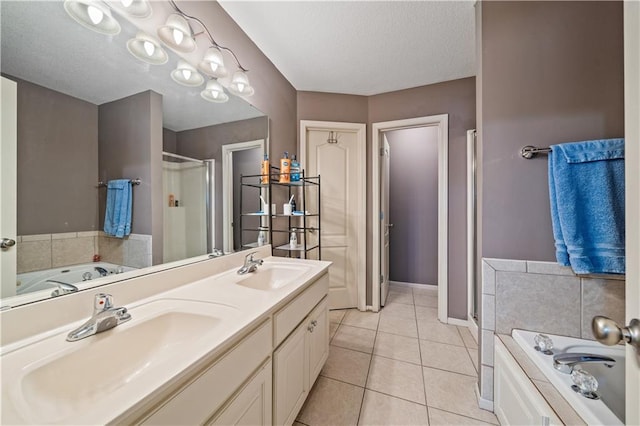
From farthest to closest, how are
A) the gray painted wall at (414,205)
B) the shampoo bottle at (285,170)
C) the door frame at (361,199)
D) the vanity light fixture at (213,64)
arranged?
the gray painted wall at (414,205) → the door frame at (361,199) → the shampoo bottle at (285,170) → the vanity light fixture at (213,64)

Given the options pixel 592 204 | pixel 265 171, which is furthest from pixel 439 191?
pixel 265 171

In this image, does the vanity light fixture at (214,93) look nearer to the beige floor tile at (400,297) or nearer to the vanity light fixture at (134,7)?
the vanity light fixture at (134,7)

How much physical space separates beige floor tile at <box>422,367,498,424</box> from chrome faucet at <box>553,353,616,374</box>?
591 millimetres

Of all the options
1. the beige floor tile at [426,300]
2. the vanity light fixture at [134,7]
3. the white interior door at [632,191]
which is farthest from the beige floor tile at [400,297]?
the vanity light fixture at [134,7]

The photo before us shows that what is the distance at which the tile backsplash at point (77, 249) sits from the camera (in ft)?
2.51

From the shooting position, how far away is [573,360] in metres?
1.06

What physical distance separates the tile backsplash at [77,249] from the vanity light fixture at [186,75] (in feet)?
2.74

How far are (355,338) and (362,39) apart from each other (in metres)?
2.52

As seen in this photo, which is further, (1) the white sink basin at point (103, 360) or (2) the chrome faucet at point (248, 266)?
(2) the chrome faucet at point (248, 266)

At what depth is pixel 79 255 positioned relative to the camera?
0.88m

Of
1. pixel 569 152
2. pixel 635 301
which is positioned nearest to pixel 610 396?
pixel 635 301

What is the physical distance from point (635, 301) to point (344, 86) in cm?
255

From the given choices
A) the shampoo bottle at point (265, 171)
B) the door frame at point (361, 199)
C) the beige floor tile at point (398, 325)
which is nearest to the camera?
the shampoo bottle at point (265, 171)

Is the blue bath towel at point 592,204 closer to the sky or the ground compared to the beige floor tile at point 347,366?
closer to the sky
